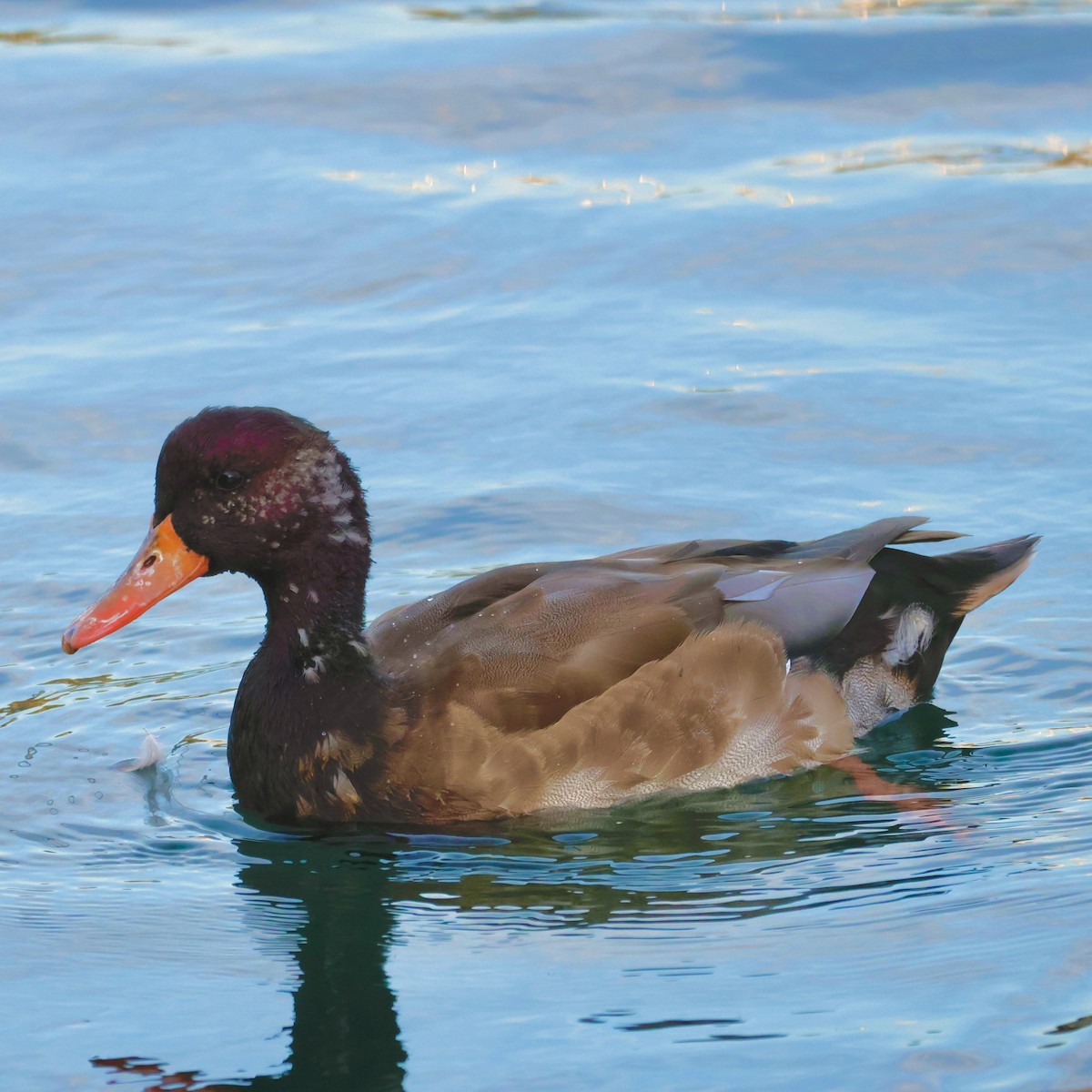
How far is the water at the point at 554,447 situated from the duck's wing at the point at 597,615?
1.49ft

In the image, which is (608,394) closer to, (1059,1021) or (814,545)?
(814,545)

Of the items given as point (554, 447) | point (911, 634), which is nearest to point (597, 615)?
point (911, 634)

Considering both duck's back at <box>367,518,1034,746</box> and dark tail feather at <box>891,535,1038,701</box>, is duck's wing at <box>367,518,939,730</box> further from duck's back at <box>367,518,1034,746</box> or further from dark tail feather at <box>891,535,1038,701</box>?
dark tail feather at <box>891,535,1038,701</box>

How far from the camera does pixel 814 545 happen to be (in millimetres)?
6938

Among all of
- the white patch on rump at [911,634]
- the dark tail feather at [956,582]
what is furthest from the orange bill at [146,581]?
the dark tail feather at [956,582]

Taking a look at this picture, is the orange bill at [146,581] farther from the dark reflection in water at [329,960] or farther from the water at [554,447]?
the dark reflection in water at [329,960]

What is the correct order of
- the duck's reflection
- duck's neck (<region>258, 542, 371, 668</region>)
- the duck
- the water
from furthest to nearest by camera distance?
duck's neck (<region>258, 542, 371, 668</region>) < the duck < the duck's reflection < the water

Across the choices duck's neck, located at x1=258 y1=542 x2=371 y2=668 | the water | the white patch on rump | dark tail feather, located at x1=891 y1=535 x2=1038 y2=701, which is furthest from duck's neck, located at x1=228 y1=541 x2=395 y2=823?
dark tail feather, located at x1=891 y1=535 x2=1038 y2=701

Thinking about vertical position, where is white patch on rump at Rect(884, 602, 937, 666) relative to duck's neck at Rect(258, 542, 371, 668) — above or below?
below

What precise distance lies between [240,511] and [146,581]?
0.39m

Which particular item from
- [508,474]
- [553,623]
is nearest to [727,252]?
[508,474]

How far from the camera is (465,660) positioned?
6.34 metres

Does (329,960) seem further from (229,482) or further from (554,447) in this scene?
(554,447)

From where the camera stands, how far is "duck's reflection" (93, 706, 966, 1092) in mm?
5430
